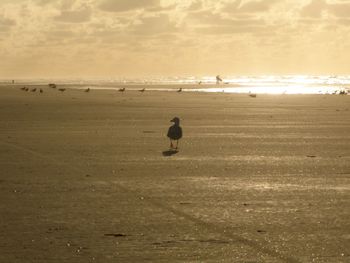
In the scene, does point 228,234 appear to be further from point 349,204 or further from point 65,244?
point 349,204

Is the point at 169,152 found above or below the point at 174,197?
above

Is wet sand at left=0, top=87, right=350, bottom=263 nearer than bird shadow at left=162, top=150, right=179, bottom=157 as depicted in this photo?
Yes

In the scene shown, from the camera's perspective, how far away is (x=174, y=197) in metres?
14.0

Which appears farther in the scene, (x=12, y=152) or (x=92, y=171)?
(x=12, y=152)

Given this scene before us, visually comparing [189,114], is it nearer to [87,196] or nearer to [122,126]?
[122,126]

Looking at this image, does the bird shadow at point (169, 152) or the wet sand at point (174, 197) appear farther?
the bird shadow at point (169, 152)

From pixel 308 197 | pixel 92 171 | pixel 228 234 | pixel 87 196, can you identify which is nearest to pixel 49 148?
pixel 92 171

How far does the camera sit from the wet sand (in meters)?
10.0

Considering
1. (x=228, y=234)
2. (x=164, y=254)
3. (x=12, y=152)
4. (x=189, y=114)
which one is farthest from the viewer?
(x=189, y=114)

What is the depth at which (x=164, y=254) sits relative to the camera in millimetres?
9695

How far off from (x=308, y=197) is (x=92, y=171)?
5682 millimetres

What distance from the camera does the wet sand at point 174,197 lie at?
10023 mm

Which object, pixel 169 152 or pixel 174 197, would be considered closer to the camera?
A: pixel 174 197

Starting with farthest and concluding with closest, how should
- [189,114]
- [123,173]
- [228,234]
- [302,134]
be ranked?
[189,114] → [302,134] → [123,173] → [228,234]
